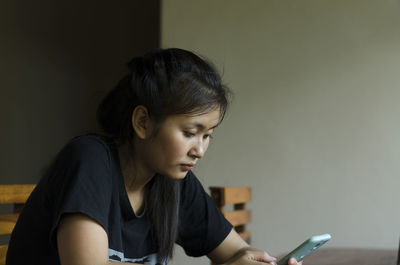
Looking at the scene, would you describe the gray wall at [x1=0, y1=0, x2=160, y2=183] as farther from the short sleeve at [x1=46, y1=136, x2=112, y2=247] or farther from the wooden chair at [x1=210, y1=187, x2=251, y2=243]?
the short sleeve at [x1=46, y1=136, x2=112, y2=247]

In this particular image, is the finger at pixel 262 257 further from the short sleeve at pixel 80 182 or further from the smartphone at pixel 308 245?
the short sleeve at pixel 80 182

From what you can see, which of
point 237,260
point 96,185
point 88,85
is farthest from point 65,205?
point 88,85

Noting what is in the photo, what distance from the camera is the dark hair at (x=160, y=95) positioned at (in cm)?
98

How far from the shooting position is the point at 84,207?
0.84m

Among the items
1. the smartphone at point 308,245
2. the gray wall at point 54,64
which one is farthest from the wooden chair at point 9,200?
the gray wall at point 54,64

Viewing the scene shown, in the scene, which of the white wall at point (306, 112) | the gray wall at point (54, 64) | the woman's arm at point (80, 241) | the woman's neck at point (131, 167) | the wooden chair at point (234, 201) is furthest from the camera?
the gray wall at point (54, 64)

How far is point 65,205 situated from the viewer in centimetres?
84

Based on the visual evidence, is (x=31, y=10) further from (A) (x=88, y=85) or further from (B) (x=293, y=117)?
(B) (x=293, y=117)

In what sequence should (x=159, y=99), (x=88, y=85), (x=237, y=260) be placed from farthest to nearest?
(x=88, y=85), (x=237, y=260), (x=159, y=99)

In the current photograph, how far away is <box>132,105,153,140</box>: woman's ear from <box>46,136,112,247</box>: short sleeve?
0.25 ft

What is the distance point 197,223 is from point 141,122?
0.35 meters

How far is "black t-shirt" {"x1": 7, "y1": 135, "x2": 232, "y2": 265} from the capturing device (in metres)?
0.86

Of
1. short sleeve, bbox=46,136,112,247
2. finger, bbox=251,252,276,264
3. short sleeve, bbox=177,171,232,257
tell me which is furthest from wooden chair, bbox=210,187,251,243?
short sleeve, bbox=46,136,112,247

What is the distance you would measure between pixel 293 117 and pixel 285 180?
13.7 inches
